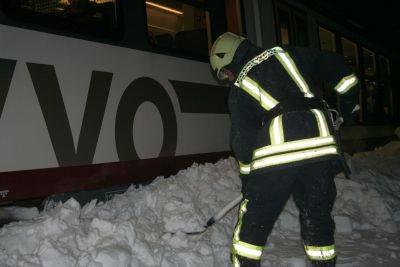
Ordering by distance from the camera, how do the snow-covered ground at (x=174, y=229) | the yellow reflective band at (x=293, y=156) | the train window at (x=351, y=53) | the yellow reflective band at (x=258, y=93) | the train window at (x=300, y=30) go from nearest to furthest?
the yellow reflective band at (x=293, y=156) → the yellow reflective band at (x=258, y=93) → the snow-covered ground at (x=174, y=229) → the train window at (x=300, y=30) → the train window at (x=351, y=53)

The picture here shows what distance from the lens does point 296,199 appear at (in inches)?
126

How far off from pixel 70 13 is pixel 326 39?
6507 mm

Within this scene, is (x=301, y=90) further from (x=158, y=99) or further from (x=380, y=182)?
(x=380, y=182)

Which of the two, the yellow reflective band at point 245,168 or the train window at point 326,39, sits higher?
the train window at point 326,39

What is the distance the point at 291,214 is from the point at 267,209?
2190 millimetres

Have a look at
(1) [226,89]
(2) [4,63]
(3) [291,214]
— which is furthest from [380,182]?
(2) [4,63]

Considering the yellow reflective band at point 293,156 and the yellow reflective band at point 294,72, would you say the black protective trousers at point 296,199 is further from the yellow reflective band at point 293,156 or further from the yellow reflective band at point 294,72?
the yellow reflective band at point 294,72

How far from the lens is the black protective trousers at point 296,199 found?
2926 mm

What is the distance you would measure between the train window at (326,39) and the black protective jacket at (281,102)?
583cm

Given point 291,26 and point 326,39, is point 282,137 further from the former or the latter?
point 326,39

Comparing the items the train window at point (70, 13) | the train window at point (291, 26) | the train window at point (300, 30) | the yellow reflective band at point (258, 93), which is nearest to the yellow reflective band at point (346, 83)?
the yellow reflective band at point (258, 93)

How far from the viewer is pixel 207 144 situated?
563 cm

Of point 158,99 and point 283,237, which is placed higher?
point 158,99

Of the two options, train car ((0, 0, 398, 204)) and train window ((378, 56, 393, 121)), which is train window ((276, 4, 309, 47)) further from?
train window ((378, 56, 393, 121))
